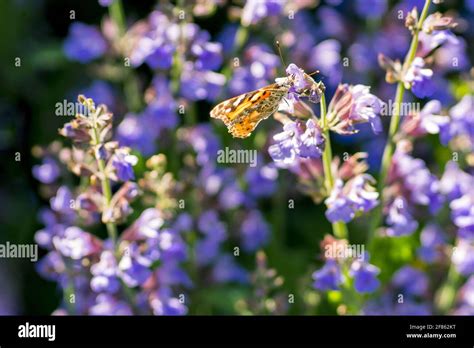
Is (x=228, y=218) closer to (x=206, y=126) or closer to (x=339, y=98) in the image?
(x=206, y=126)

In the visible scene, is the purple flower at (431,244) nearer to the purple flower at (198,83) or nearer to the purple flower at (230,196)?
the purple flower at (230,196)

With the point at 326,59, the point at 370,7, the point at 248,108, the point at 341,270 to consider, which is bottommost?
the point at 341,270

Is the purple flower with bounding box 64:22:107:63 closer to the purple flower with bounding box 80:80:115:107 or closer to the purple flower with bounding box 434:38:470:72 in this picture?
the purple flower with bounding box 80:80:115:107

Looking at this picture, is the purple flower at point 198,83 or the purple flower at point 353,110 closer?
the purple flower at point 353,110

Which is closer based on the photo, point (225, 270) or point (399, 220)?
point (399, 220)

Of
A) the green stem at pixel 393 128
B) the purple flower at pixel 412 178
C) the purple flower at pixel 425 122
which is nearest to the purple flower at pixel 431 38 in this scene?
the green stem at pixel 393 128

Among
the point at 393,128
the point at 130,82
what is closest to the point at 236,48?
the point at 130,82

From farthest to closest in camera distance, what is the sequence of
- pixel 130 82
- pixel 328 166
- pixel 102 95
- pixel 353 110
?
pixel 102 95 → pixel 130 82 → pixel 328 166 → pixel 353 110

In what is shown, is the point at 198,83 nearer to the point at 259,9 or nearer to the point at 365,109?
the point at 259,9
